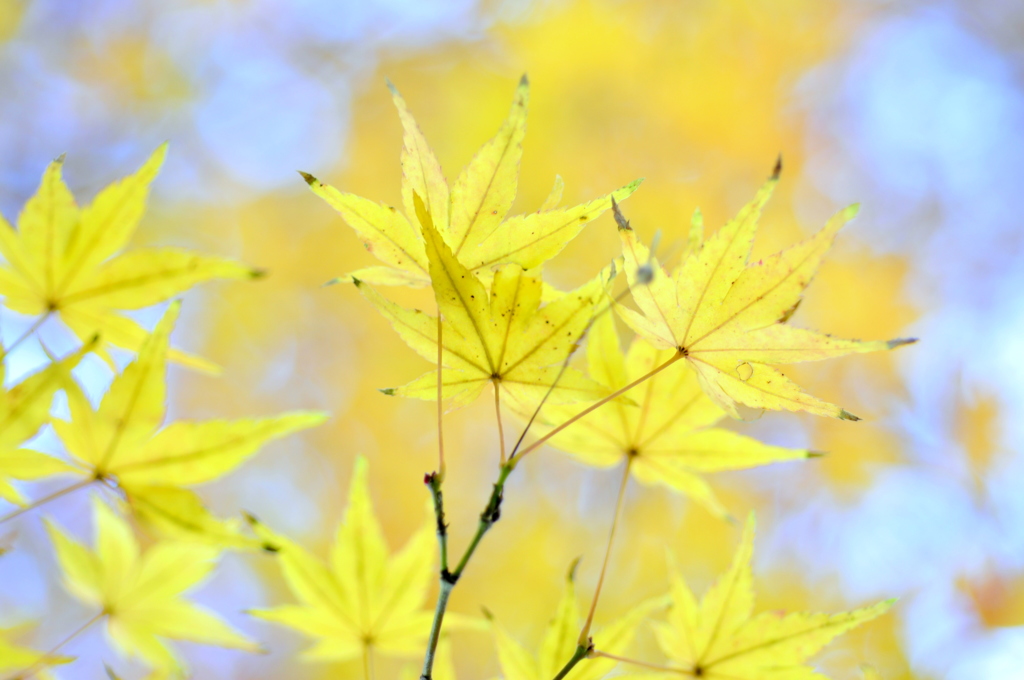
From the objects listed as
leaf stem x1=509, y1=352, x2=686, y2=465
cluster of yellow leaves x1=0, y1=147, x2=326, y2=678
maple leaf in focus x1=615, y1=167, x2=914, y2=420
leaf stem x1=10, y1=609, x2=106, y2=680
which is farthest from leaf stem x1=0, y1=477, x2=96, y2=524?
maple leaf in focus x1=615, y1=167, x2=914, y2=420

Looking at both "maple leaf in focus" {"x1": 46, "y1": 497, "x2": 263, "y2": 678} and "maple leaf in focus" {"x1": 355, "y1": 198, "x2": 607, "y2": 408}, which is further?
"maple leaf in focus" {"x1": 46, "y1": 497, "x2": 263, "y2": 678}

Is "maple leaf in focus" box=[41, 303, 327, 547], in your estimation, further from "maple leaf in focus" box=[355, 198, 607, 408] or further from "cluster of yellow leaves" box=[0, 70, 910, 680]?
"maple leaf in focus" box=[355, 198, 607, 408]

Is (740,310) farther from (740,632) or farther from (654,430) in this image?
(740,632)

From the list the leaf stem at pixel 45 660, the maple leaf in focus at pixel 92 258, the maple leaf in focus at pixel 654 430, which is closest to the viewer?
the leaf stem at pixel 45 660

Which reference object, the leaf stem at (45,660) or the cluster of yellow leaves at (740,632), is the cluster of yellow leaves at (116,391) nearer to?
the leaf stem at (45,660)

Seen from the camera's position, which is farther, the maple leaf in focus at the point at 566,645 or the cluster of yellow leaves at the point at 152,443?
the maple leaf in focus at the point at 566,645

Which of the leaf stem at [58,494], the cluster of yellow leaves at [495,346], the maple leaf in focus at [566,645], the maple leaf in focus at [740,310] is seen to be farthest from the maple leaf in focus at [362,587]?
the maple leaf in focus at [740,310]
